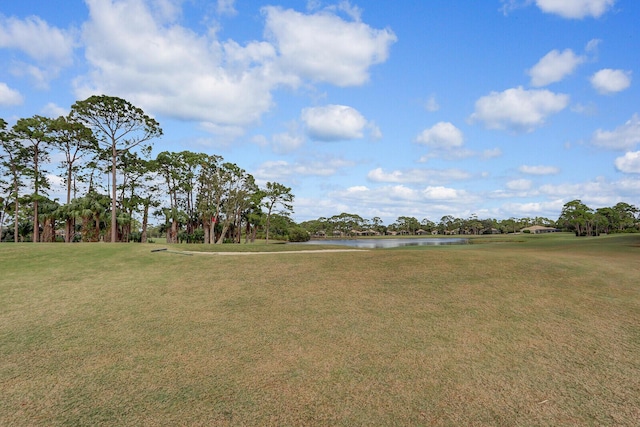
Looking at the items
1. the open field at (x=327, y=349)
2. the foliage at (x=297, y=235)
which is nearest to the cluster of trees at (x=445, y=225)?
the foliage at (x=297, y=235)

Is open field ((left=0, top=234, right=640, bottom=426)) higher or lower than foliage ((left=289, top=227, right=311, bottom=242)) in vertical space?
lower

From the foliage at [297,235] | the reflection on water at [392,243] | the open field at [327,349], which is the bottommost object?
the reflection on water at [392,243]

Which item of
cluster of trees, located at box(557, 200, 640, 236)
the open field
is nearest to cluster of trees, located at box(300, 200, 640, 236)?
cluster of trees, located at box(557, 200, 640, 236)

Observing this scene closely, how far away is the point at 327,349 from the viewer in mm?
5367

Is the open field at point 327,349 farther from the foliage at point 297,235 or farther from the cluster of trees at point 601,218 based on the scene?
the cluster of trees at point 601,218

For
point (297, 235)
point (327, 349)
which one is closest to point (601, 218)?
point (297, 235)

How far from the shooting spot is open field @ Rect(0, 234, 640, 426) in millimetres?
3865

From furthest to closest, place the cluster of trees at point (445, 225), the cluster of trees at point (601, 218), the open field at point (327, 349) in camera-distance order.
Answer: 1. the cluster of trees at point (445, 225)
2. the cluster of trees at point (601, 218)
3. the open field at point (327, 349)

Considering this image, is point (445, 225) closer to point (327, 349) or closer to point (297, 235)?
point (297, 235)

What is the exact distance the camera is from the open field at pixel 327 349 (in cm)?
387

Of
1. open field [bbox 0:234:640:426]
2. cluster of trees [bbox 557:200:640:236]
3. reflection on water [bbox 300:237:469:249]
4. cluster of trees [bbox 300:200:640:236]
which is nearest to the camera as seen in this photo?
open field [bbox 0:234:640:426]

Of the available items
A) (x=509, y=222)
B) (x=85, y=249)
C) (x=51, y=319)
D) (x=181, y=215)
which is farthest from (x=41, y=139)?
(x=509, y=222)

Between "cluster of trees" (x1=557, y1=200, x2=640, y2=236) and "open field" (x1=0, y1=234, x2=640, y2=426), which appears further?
"cluster of trees" (x1=557, y1=200, x2=640, y2=236)

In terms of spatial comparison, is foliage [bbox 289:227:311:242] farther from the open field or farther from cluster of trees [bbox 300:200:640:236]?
the open field
